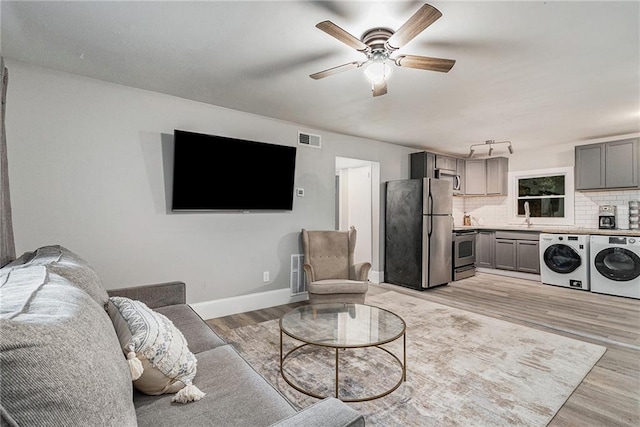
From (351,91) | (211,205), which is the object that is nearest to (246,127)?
(211,205)

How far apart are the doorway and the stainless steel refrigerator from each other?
0.78ft

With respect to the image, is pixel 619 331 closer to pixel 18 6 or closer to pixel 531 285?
pixel 531 285

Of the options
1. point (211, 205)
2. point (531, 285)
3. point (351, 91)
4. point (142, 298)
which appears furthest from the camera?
point (531, 285)

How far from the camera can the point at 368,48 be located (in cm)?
201

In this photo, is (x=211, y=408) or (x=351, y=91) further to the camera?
(x=351, y=91)

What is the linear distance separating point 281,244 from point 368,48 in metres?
2.58

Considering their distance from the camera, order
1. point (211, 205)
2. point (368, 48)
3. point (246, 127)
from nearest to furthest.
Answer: point (368, 48) → point (211, 205) → point (246, 127)

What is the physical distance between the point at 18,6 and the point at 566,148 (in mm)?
7068

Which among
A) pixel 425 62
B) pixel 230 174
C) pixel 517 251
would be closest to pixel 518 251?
pixel 517 251

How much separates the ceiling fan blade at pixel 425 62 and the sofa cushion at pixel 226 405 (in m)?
2.05

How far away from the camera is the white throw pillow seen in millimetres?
1169

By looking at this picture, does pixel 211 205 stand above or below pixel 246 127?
below

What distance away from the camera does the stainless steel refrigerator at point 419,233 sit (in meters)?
4.68

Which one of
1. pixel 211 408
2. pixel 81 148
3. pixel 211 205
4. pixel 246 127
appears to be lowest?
pixel 211 408
